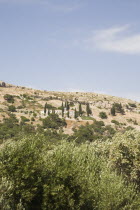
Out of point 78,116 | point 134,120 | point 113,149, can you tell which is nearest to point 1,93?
point 78,116

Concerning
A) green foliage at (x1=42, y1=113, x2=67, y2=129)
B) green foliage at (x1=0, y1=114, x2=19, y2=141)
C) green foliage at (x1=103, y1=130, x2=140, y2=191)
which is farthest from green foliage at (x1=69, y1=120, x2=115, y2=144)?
green foliage at (x1=103, y1=130, x2=140, y2=191)

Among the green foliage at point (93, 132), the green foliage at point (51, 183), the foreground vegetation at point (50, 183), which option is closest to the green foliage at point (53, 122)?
the green foliage at point (93, 132)

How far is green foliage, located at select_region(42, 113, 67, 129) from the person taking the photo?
137250 millimetres

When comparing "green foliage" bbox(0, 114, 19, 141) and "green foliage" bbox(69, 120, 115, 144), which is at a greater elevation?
"green foliage" bbox(0, 114, 19, 141)

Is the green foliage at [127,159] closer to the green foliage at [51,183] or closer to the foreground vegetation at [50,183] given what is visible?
the foreground vegetation at [50,183]

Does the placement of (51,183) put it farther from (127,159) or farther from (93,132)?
(93,132)

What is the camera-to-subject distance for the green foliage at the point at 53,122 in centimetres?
13725

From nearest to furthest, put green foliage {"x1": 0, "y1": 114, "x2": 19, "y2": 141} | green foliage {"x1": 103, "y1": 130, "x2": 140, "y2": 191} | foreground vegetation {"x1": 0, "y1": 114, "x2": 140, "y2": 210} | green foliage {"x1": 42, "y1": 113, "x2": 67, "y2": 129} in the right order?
foreground vegetation {"x1": 0, "y1": 114, "x2": 140, "y2": 210} → green foliage {"x1": 103, "y1": 130, "x2": 140, "y2": 191} → green foliage {"x1": 0, "y1": 114, "x2": 19, "y2": 141} → green foliage {"x1": 42, "y1": 113, "x2": 67, "y2": 129}

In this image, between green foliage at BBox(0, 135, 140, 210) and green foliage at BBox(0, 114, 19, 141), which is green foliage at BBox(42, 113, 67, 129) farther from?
green foliage at BBox(0, 135, 140, 210)

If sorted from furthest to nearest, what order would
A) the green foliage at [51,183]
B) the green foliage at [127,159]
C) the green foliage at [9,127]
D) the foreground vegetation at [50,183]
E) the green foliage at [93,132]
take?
1. the green foliage at [93,132]
2. the green foliage at [9,127]
3. the green foliage at [127,159]
4. the green foliage at [51,183]
5. the foreground vegetation at [50,183]

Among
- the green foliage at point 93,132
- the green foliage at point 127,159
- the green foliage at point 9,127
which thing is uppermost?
the green foliage at point 127,159

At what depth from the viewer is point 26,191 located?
23812 millimetres

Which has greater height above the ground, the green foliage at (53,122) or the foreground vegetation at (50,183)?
the foreground vegetation at (50,183)

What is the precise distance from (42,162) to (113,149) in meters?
16.1
